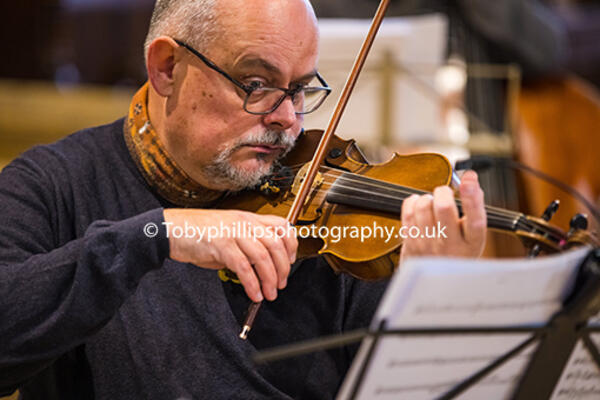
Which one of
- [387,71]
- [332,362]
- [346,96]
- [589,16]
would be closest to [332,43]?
[387,71]

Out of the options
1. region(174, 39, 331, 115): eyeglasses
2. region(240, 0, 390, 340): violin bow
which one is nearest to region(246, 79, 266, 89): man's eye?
region(174, 39, 331, 115): eyeglasses

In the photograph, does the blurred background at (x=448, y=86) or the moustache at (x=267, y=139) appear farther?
the blurred background at (x=448, y=86)

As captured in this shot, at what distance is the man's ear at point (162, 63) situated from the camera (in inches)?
49.1

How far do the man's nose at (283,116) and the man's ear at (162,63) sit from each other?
203 millimetres

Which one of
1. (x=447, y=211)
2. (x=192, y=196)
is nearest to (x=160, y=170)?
(x=192, y=196)

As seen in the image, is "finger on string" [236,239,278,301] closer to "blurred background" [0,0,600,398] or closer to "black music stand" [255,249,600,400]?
"black music stand" [255,249,600,400]

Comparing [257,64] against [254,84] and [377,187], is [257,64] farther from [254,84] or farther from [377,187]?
[377,187]

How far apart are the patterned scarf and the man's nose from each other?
0.18 meters

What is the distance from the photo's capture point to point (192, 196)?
1.27 metres

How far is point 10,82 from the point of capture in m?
4.37

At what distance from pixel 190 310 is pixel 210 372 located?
0.11 meters

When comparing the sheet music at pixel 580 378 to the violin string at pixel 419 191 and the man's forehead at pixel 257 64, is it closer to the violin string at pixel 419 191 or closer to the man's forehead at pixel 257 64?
the violin string at pixel 419 191

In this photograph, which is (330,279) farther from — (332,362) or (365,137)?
(365,137)

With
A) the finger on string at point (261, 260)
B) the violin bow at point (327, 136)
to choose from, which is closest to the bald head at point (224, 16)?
the violin bow at point (327, 136)
